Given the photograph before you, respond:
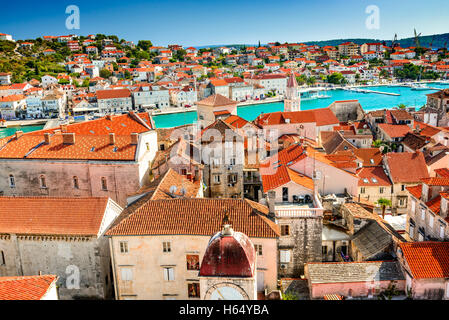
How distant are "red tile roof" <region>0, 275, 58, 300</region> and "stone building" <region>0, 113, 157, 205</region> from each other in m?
10.9

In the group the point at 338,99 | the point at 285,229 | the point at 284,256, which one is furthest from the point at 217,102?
the point at 338,99

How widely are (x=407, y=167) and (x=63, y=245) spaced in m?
22.4

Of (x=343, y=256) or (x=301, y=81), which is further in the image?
(x=301, y=81)

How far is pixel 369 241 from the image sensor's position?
17.0m

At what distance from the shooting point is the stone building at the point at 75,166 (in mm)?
22109

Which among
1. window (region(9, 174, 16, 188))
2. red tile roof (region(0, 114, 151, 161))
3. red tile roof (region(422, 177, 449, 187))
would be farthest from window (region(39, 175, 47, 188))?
red tile roof (region(422, 177, 449, 187))

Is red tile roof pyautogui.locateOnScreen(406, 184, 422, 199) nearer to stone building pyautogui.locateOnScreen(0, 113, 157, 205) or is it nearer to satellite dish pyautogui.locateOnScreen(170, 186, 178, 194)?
satellite dish pyautogui.locateOnScreen(170, 186, 178, 194)

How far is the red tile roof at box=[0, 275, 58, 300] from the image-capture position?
33.3 feet

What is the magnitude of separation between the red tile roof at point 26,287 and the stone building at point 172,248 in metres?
3.26

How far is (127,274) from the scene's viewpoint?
14.7 m

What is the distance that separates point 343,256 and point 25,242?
13193 millimetres
